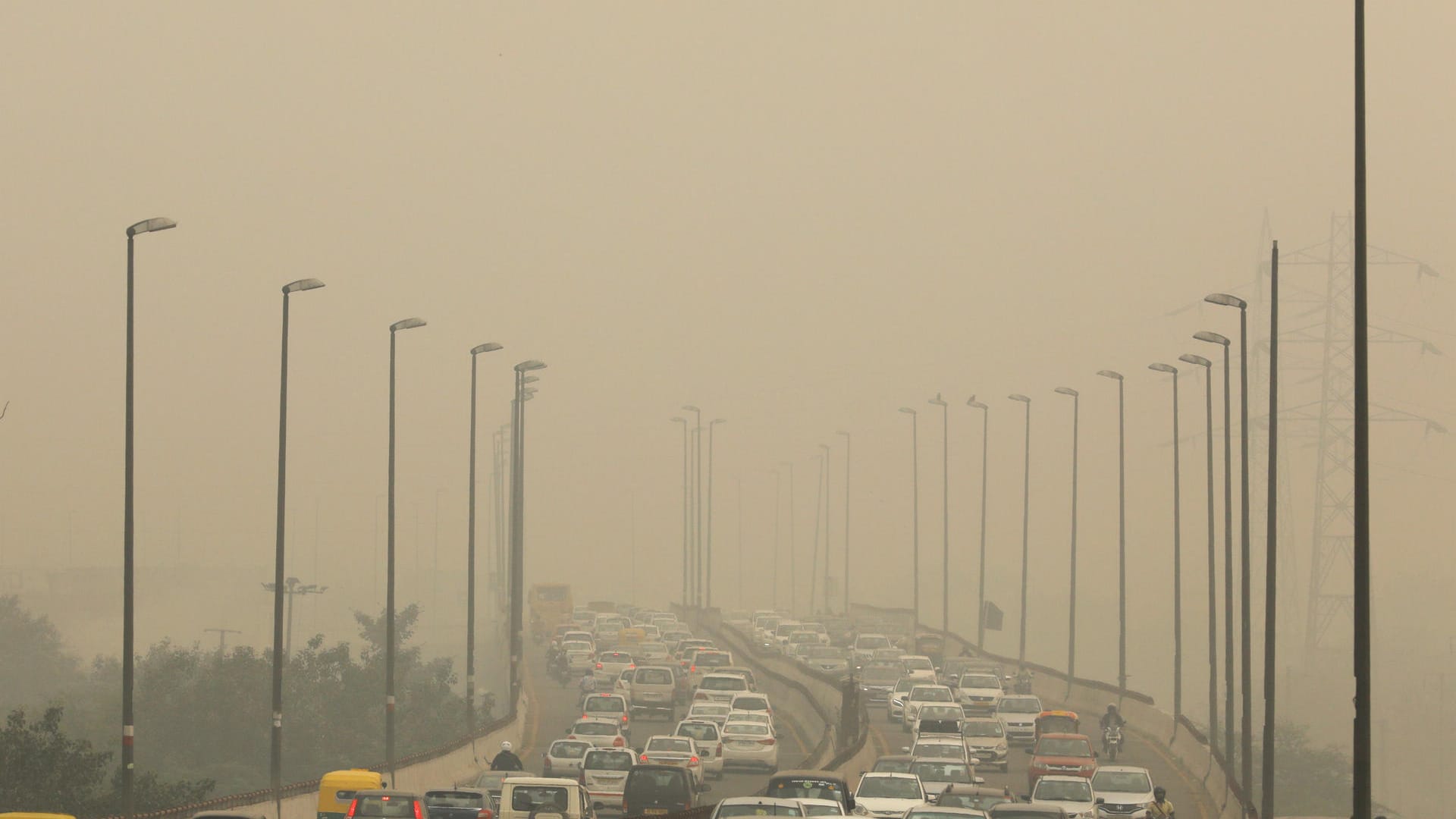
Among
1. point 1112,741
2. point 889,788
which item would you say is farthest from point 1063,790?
point 1112,741

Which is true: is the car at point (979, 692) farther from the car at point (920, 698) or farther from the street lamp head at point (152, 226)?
the street lamp head at point (152, 226)

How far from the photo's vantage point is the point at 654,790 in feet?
121

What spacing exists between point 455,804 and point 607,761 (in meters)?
10.8

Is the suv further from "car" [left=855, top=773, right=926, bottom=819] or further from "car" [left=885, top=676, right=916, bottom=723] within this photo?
"car" [left=885, top=676, right=916, bottom=723]

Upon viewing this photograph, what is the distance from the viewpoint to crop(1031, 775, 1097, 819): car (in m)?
35.2

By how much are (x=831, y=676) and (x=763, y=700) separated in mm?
18772

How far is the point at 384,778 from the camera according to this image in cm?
4269

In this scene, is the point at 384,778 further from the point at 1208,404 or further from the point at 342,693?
the point at 342,693

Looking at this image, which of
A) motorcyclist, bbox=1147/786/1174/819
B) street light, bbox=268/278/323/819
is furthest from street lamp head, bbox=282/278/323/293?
motorcyclist, bbox=1147/786/1174/819

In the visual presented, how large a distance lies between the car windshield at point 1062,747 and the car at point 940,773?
5406mm

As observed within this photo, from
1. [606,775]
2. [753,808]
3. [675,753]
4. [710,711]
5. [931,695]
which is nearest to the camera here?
[753,808]

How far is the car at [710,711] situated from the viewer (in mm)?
56819

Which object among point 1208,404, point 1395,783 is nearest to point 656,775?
point 1208,404

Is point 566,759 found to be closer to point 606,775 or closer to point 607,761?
point 607,761
